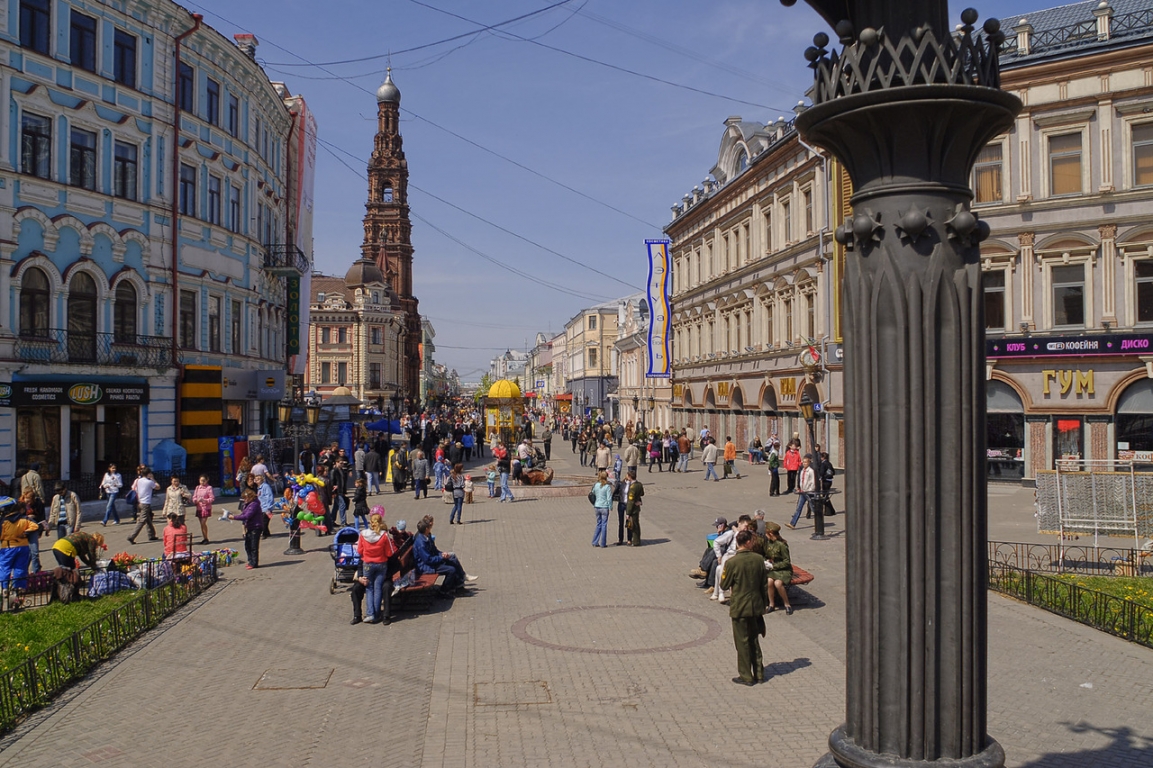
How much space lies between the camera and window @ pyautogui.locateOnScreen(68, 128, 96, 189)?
82.2 ft

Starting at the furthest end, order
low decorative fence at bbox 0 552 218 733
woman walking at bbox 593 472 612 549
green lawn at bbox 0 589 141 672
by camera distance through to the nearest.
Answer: woman walking at bbox 593 472 612 549, green lawn at bbox 0 589 141 672, low decorative fence at bbox 0 552 218 733

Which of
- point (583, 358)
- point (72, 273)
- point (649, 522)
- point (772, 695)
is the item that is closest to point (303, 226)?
point (72, 273)

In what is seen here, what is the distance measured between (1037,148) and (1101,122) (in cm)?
174

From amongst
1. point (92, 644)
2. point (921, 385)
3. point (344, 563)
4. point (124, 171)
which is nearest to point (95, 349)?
point (124, 171)

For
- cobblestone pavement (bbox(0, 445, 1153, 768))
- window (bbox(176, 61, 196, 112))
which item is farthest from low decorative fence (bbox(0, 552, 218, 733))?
window (bbox(176, 61, 196, 112))

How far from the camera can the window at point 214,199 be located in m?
30.5

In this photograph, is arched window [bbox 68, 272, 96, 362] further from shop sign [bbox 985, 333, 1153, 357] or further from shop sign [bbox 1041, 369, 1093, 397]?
shop sign [bbox 1041, 369, 1093, 397]

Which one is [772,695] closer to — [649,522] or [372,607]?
[372,607]

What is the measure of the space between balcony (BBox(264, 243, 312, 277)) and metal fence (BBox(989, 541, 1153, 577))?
2904 centimetres

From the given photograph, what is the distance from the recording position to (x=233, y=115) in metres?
32.1

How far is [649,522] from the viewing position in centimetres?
2173

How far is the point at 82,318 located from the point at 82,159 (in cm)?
433

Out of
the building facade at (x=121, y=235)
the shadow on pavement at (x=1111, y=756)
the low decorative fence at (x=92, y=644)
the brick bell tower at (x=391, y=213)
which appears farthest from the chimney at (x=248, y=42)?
the brick bell tower at (x=391, y=213)

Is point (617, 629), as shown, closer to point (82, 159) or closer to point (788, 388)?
point (82, 159)
